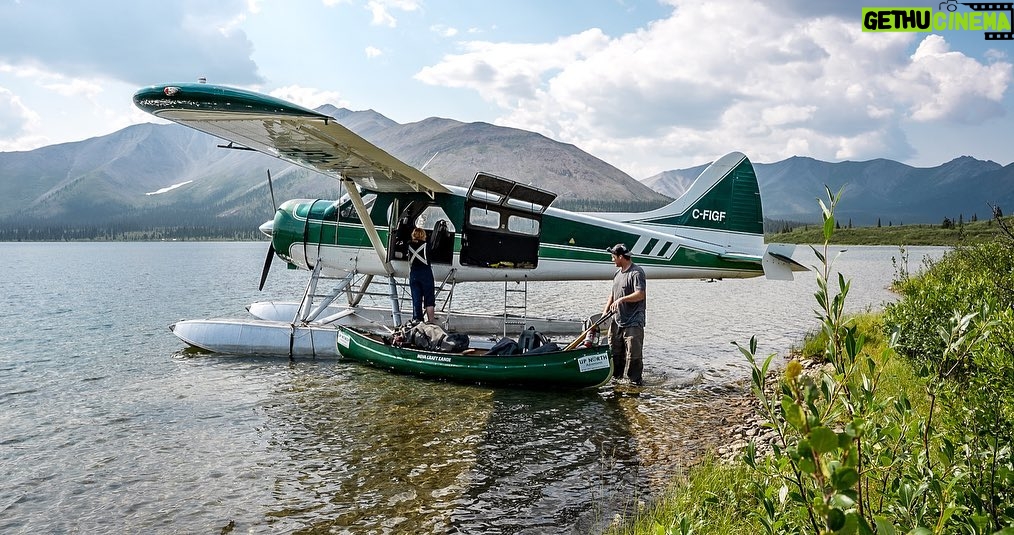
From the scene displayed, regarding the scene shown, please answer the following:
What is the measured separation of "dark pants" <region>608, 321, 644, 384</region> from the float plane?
2304 millimetres

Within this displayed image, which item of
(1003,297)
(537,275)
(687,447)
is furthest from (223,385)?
(1003,297)

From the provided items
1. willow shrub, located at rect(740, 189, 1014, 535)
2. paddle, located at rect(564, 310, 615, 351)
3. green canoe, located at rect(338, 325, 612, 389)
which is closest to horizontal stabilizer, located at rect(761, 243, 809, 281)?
paddle, located at rect(564, 310, 615, 351)

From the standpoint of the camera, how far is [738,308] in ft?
72.6

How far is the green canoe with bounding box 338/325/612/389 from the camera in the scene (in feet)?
29.6

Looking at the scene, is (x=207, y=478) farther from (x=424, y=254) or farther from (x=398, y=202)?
(x=398, y=202)

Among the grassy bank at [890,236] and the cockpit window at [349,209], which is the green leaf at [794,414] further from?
the grassy bank at [890,236]

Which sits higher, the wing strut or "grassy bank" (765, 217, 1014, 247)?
"grassy bank" (765, 217, 1014, 247)

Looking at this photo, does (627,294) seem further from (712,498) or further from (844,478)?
(844,478)

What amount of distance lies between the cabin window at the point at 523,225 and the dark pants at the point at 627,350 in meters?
3.10

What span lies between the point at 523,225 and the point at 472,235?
Result: 3.42 ft

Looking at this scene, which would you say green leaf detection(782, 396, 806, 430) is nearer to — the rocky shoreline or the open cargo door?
the rocky shoreline

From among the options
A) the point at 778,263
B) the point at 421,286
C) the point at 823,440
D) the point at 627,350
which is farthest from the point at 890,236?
the point at 823,440

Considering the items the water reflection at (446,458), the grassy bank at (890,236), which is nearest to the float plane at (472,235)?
the water reflection at (446,458)

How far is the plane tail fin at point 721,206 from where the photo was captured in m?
13.2
